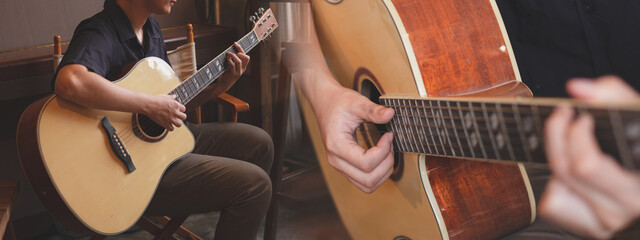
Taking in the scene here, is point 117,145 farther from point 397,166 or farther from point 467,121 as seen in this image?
point 467,121

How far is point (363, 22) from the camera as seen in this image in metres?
0.82

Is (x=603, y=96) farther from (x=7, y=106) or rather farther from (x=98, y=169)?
(x=7, y=106)

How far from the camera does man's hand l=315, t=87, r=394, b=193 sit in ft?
2.47

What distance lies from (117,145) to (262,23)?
702 mm

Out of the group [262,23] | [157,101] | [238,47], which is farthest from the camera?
[262,23]

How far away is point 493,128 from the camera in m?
0.50

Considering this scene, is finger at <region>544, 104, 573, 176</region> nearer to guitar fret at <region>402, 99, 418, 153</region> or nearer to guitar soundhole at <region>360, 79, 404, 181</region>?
guitar fret at <region>402, 99, 418, 153</region>

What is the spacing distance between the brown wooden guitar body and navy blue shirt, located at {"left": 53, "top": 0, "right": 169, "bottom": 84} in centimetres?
88

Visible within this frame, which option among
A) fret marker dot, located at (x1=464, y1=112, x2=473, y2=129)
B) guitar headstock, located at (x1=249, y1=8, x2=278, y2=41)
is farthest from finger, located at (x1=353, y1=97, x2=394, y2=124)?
guitar headstock, located at (x1=249, y1=8, x2=278, y2=41)

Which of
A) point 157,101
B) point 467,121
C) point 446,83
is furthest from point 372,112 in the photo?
point 157,101

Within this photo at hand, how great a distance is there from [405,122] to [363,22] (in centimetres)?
21

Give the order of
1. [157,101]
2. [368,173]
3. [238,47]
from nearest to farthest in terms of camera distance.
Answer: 1. [368,173]
2. [157,101]
3. [238,47]

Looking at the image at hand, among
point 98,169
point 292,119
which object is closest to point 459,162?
point 98,169

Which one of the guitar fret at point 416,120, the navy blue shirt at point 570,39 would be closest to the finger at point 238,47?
the navy blue shirt at point 570,39
